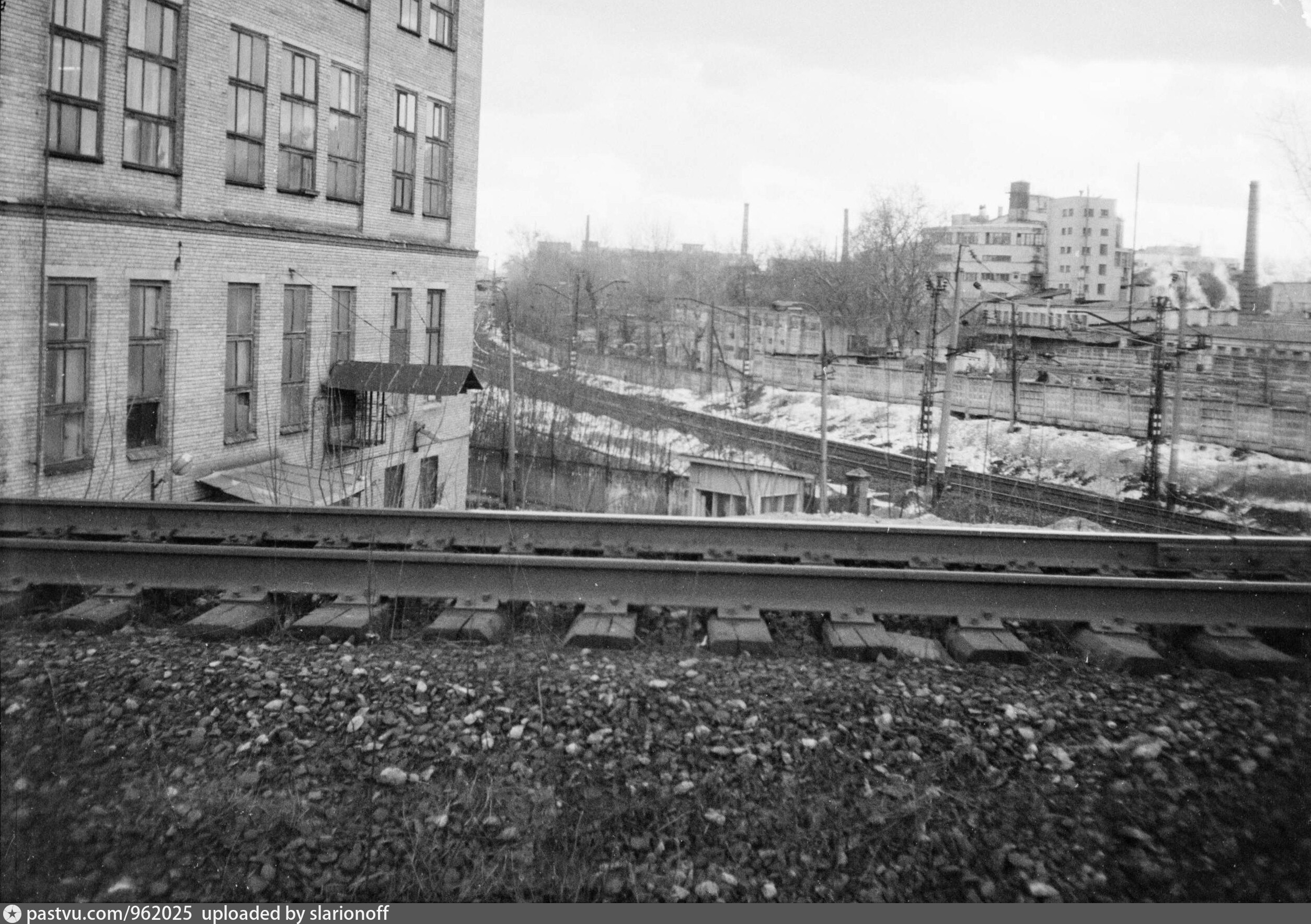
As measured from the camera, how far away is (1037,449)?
34.0 metres

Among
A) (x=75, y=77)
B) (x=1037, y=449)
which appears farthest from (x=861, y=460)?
(x=75, y=77)

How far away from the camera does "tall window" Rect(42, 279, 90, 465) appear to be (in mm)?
11211

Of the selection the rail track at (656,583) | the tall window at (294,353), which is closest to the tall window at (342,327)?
the tall window at (294,353)

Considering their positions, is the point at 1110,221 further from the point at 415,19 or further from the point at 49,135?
the point at 49,135

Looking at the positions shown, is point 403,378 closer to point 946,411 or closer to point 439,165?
point 439,165

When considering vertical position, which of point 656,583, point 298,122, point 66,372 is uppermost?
point 298,122

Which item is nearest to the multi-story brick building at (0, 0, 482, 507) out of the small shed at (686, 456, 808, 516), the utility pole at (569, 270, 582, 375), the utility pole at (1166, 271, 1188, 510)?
the small shed at (686, 456, 808, 516)

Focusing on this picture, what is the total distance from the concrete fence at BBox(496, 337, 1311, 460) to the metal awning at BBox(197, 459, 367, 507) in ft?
82.6

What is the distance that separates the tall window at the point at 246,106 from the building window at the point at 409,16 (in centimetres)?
396

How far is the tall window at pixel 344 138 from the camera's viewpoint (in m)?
16.9

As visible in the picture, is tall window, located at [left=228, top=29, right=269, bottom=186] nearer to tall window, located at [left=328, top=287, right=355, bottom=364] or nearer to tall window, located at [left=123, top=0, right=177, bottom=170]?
tall window, located at [left=123, top=0, right=177, bottom=170]

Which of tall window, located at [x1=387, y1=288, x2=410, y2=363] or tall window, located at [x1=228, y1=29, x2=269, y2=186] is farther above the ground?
tall window, located at [x1=228, y1=29, x2=269, y2=186]

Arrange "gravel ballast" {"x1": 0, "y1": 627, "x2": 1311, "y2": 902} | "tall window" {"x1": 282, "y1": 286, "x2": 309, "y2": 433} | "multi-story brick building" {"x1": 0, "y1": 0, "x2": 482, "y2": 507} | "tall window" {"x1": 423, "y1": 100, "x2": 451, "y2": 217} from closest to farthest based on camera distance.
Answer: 1. "gravel ballast" {"x1": 0, "y1": 627, "x2": 1311, "y2": 902}
2. "multi-story brick building" {"x1": 0, "y1": 0, "x2": 482, "y2": 507}
3. "tall window" {"x1": 282, "y1": 286, "x2": 309, "y2": 433}
4. "tall window" {"x1": 423, "y1": 100, "x2": 451, "y2": 217}

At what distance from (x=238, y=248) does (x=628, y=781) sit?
40.7 ft
